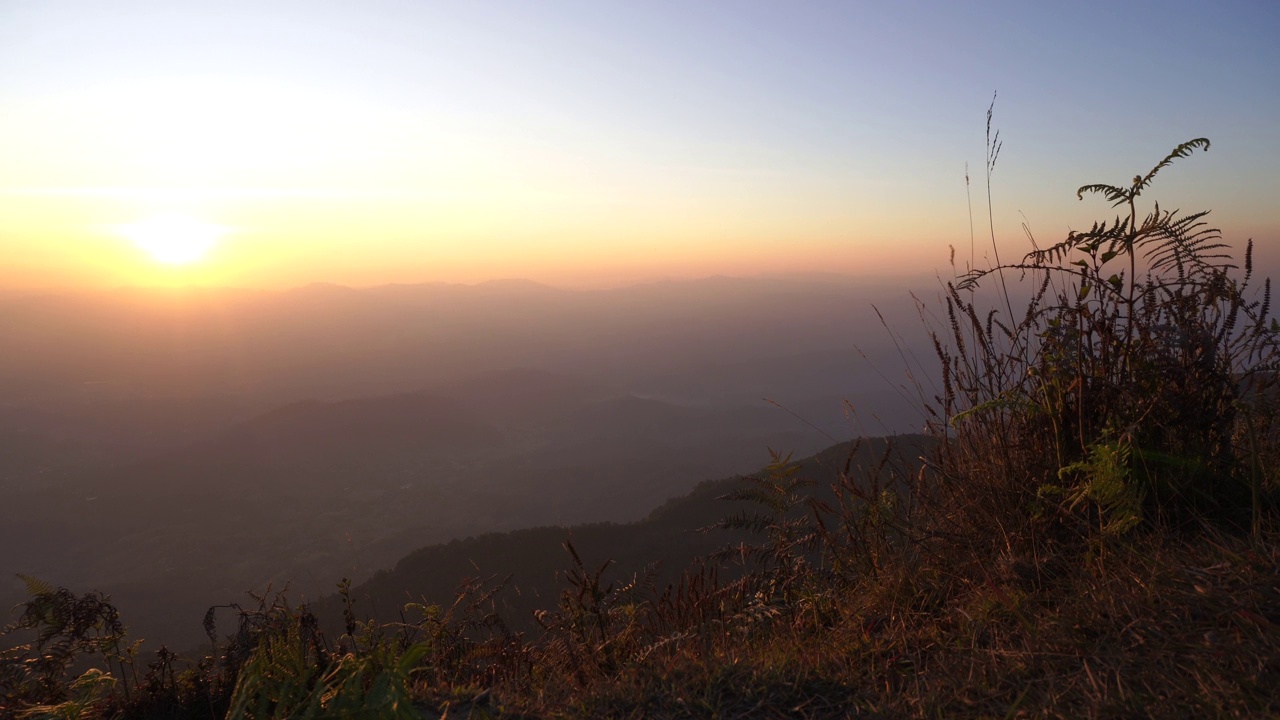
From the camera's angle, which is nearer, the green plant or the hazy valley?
the green plant

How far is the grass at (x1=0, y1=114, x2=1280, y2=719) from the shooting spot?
1.54 m

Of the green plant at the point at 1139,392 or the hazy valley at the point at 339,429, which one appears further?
the hazy valley at the point at 339,429

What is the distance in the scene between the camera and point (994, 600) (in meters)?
1.96

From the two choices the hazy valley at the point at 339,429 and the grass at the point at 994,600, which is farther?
Answer: the hazy valley at the point at 339,429

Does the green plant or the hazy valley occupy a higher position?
the green plant

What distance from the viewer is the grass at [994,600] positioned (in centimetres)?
154

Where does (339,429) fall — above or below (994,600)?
below

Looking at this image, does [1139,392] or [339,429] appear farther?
[339,429]

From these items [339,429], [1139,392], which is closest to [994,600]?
[1139,392]

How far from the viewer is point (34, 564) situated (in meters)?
48.5

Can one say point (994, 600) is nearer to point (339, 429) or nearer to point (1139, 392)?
point (1139, 392)

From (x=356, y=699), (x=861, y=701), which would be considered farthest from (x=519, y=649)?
(x=861, y=701)

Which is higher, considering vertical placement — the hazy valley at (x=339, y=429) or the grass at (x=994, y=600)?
the grass at (x=994, y=600)

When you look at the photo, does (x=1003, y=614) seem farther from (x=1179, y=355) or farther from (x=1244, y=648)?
(x=1179, y=355)
